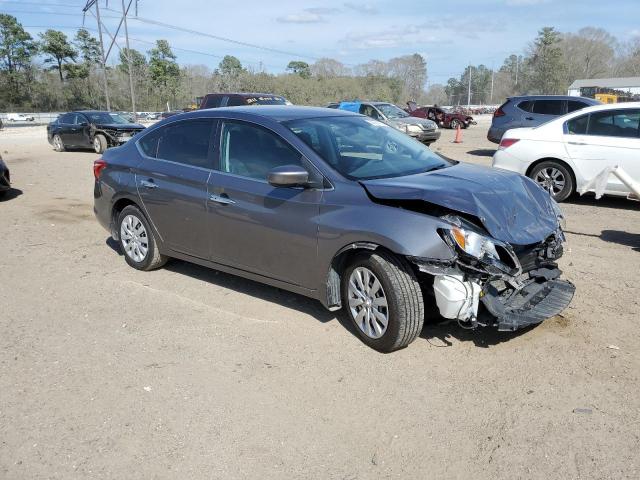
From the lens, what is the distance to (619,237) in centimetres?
716

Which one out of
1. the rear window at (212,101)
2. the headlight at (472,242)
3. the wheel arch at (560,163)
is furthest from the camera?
the rear window at (212,101)

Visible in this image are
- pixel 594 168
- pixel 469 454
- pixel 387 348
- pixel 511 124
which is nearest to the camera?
pixel 469 454

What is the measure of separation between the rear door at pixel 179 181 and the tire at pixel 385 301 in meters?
1.70

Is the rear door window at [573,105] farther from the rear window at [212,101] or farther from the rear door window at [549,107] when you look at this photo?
the rear window at [212,101]

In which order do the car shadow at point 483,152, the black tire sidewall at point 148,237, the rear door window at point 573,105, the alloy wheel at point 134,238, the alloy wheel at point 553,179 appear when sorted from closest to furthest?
the black tire sidewall at point 148,237, the alloy wheel at point 134,238, the alloy wheel at point 553,179, the rear door window at point 573,105, the car shadow at point 483,152

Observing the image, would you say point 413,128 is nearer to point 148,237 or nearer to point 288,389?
point 148,237

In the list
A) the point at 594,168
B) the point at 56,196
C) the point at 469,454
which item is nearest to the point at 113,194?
the point at 469,454

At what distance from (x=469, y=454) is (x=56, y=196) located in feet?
34.3

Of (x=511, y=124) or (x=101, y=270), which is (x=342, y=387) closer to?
(x=101, y=270)

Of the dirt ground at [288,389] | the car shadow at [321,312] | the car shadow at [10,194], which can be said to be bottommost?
the dirt ground at [288,389]

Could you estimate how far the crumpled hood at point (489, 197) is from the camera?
3.94m

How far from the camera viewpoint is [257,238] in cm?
476

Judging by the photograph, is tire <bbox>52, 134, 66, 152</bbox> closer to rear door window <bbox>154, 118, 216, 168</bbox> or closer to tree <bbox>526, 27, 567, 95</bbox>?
rear door window <bbox>154, 118, 216, 168</bbox>

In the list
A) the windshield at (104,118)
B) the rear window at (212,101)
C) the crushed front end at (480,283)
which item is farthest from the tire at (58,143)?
the crushed front end at (480,283)
